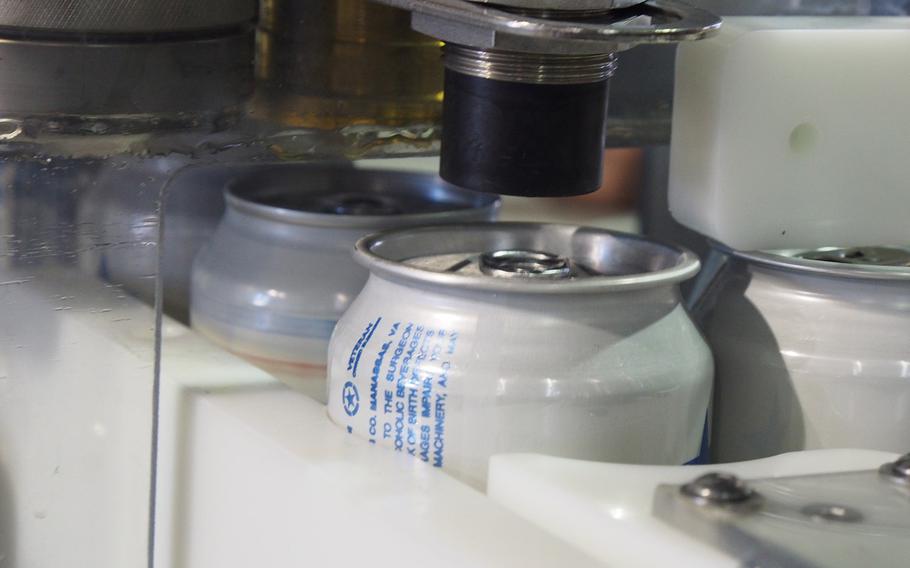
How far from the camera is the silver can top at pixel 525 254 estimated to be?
506 millimetres

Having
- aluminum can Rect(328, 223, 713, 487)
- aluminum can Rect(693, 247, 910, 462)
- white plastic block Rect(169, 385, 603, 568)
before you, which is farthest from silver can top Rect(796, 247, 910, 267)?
white plastic block Rect(169, 385, 603, 568)

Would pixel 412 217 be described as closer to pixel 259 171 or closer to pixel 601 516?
pixel 259 171

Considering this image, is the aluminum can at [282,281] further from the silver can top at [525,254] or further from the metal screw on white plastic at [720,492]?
the metal screw on white plastic at [720,492]

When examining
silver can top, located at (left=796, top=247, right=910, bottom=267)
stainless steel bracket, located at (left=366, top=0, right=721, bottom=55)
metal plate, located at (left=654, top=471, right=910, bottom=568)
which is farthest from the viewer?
silver can top, located at (left=796, top=247, right=910, bottom=267)

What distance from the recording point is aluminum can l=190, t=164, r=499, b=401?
0.61 m

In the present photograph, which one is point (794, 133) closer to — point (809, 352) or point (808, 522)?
point (809, 352)

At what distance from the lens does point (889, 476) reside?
17.6 inches

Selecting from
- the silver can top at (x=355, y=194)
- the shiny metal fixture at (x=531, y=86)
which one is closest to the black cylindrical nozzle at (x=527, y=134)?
the shiny metal fixture at (x=531, y=86)

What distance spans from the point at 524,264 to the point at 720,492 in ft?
0.52

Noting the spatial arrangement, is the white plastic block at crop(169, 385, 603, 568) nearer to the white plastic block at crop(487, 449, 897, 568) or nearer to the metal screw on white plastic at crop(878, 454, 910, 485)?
the white plastic block at crop(487, 449, 897, 568)

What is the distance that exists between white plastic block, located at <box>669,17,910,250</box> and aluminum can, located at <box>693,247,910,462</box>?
0.06 ft

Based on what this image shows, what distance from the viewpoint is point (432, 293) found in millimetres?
494

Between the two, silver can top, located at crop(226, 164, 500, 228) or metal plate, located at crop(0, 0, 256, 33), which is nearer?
metal plate, located at crop(0, 0, 256, 33)

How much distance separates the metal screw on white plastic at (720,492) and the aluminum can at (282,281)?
0.78ft
